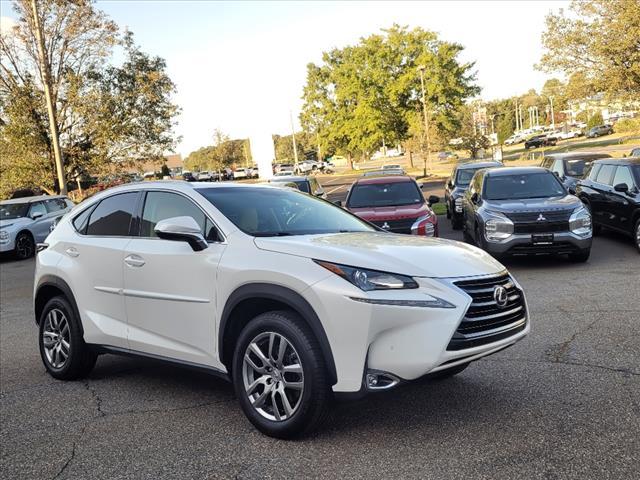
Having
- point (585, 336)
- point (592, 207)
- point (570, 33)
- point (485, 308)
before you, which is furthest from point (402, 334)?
point (570, 33)

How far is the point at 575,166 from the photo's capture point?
54.1 ft

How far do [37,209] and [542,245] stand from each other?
49.1ft

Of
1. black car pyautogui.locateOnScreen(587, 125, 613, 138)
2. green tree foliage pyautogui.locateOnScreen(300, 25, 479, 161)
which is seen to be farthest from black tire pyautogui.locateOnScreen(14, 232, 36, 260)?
black car pyautogui.locateOnScreen(587, 125, 613, 138)

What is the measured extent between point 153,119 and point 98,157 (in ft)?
10.9

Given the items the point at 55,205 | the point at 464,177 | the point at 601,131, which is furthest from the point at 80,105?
the point at 601,131

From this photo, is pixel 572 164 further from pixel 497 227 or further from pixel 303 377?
pixel 303 377

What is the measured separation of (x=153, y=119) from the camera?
3036cm

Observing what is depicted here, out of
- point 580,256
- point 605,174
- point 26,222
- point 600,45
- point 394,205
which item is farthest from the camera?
point 600,45

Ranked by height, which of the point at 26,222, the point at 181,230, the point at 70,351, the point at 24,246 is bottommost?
the point at 24,246

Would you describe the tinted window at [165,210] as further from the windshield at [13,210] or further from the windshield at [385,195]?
the windshield at [13,210]

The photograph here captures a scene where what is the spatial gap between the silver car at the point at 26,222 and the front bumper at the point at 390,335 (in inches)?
646

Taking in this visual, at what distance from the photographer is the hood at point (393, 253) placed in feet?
12.2

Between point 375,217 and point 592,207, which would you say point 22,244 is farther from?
point 592,207

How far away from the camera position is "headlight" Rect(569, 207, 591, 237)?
10055mm
